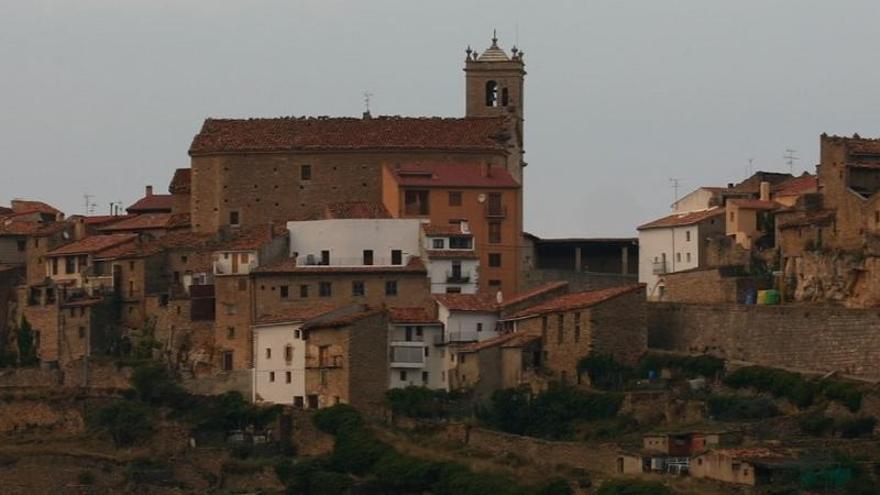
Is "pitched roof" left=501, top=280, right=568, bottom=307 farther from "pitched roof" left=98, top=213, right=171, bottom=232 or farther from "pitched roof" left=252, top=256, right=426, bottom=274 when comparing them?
"pitched roof" left=98, top=213, right=171, bottom=232

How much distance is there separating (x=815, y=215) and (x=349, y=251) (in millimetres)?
12222

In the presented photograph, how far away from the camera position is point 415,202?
109 meters

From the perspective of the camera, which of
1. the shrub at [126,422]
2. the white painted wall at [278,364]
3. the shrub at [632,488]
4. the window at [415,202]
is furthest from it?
the window at [415,202]

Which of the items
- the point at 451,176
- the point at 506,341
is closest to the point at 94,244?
the point at 451,176

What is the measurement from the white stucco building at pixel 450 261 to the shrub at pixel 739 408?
1171 cm

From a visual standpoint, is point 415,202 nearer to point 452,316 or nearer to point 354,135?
point 354,135

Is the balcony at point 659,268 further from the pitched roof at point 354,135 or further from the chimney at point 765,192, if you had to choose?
the pitched roof at point 354,135

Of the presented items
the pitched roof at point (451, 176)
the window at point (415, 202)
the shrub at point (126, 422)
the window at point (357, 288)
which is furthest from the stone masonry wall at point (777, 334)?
the shrub at point (126, 422)

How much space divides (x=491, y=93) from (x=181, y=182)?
9.07 meters

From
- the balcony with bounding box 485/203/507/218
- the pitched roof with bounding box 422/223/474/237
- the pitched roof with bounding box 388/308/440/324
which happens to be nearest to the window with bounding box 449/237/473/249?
the pitched roof with bounding box 422/223/474/237

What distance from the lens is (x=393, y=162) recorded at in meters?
111

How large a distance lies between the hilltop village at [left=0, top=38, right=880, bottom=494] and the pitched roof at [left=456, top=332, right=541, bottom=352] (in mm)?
83

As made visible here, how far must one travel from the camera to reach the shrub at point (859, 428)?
91.6 meters

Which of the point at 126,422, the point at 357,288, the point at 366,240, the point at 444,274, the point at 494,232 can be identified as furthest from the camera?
the point at 494,232
